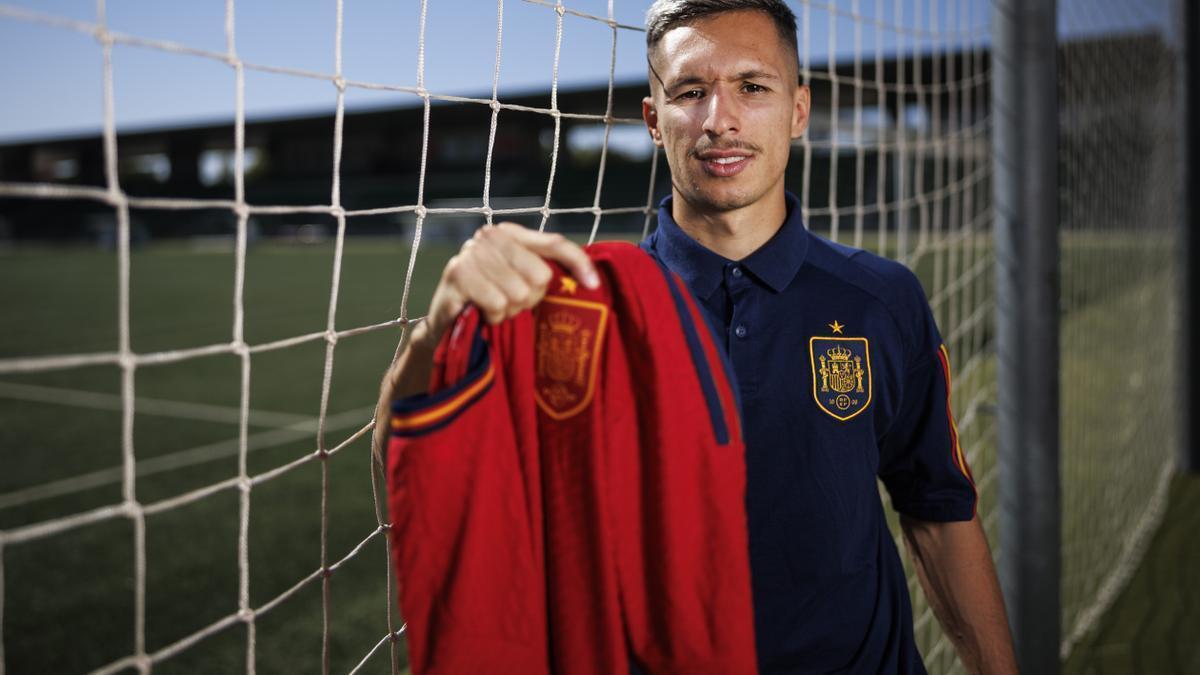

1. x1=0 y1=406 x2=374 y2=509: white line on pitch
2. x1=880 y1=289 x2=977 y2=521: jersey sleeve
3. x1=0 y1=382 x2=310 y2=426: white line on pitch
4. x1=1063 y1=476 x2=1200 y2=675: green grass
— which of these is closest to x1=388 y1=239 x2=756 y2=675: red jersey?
x1=880 y1=289 x2=977 y2=521: jersey sleeve

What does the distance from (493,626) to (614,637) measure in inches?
3.8

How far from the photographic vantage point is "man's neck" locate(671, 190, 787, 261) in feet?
3.62

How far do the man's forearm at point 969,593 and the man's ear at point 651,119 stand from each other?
0.63 m

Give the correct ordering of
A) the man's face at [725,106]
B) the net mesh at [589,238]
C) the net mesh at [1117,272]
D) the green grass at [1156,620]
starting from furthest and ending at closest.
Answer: the net mesh at [1117,272] → the green grass at [1156,620] → the man's face at [725,106] → the net mesh at [589,238]

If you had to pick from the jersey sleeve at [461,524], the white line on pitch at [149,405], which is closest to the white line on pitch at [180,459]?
the white line on pitch at [149,405]

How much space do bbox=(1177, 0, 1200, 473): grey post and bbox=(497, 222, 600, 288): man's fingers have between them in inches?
142

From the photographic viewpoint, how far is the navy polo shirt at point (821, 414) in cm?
105

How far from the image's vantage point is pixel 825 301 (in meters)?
1.11

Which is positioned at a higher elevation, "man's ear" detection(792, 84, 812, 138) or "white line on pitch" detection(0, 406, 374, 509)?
"man's ear" detection(792, 84, 812, 138)

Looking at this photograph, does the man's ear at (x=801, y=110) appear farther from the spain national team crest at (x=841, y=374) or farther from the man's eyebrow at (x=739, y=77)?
the spain national team crest at (x=841, y=374)

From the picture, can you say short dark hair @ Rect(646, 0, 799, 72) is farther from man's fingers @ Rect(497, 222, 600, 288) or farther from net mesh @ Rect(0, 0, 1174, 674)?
man's fingers @ Rect(497, 222, 600, 288)

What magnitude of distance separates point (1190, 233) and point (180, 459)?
4.41 meters

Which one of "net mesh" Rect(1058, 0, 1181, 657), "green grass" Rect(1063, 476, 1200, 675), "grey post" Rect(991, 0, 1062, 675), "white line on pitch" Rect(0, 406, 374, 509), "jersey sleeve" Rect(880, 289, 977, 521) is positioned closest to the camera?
"jersey sleeve" Rect(880, 289, 977, 521)

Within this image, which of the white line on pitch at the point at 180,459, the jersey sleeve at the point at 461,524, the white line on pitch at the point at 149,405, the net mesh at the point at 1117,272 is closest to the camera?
the jersey sleeve at the point at 461,524
